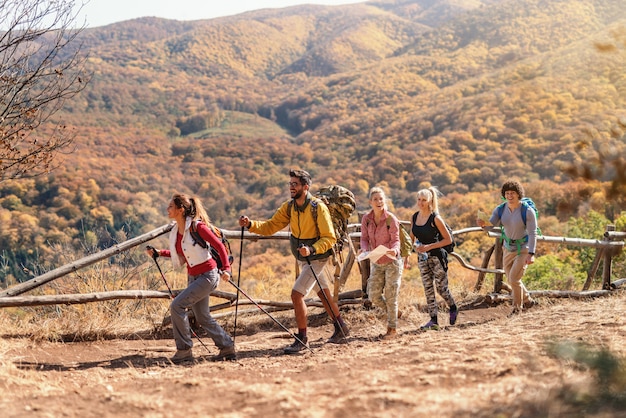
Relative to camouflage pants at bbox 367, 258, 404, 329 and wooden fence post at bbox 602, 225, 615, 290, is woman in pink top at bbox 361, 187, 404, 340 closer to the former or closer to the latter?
camouflage pants at bbox 367, 258, 404, 329

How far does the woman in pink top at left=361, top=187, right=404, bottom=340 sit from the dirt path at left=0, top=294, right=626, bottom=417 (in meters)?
0.34

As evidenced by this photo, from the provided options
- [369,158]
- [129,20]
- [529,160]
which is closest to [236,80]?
[129,20]

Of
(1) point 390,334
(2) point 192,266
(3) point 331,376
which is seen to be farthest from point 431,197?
(3) point 331,376

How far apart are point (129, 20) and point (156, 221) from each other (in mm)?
102047

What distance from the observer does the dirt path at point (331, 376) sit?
3.62 m

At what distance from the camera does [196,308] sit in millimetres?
5680

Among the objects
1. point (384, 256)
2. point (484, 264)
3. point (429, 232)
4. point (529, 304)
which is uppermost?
point (429, 232)

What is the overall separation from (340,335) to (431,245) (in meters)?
1.26

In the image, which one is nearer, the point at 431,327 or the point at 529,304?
the point at 431,327

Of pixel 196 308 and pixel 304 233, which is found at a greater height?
pixel 304 233

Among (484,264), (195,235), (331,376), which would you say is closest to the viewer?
(331,376)

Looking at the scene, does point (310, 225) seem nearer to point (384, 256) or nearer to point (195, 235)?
point (384, 256)

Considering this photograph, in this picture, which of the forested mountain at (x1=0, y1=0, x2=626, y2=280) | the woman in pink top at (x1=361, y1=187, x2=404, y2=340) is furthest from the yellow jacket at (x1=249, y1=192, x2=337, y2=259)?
the forested mountain at (x1=0, y1=0, x2=626, y2=280)

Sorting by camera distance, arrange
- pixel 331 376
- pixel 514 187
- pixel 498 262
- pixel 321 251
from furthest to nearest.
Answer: pixel 498 262
pixel 514 187
pixel 321 251
pixel 331 376
